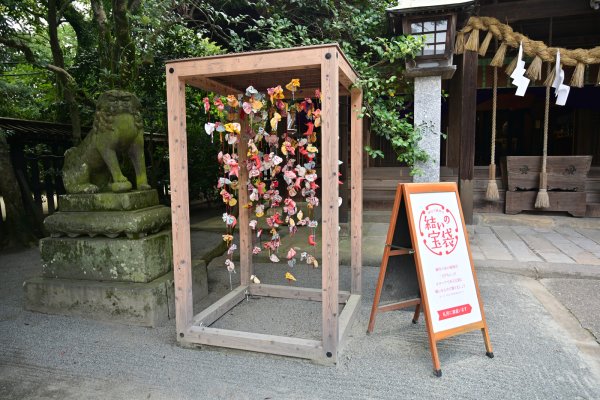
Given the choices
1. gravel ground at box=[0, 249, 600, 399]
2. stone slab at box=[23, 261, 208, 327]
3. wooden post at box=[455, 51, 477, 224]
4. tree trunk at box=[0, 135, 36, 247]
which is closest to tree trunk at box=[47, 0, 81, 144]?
tree trunk at box=[0, 135, 36, 247]

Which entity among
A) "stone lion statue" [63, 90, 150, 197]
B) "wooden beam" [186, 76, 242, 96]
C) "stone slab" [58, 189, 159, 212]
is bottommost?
"stone slab" [58, 189, 159, 212]

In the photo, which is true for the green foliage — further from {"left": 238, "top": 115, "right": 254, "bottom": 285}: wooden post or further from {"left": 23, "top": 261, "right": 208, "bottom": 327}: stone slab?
{"left": 23, "top": 261, "right": 208, "bottom": 327}: stone slab

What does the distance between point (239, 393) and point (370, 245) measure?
4.00 metres

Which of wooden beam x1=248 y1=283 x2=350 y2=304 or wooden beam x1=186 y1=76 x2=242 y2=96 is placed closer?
wooden beam x1=186 y1=76 x2=242 y2=96

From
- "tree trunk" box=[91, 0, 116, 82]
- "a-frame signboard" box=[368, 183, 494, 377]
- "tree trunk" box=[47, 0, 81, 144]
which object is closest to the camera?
"a-frame signboard" box=[368, 183, 494, 377]

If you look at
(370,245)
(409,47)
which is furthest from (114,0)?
(370,245)

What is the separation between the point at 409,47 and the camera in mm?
4719

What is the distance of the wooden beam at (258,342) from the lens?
8.98ft

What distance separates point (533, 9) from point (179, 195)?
243 inches

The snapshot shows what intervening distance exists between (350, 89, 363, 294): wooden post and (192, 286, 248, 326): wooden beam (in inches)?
46.9

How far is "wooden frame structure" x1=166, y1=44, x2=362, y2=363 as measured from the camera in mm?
2514

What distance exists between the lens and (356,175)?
363cm

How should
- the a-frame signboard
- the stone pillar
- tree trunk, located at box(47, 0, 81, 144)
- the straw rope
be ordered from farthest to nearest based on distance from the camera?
tree trunk, located at box(47, 0, 81, 144), the straw rope, the stone pillar, the a-frame signboard

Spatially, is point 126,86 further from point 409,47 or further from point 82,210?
point 409,47
